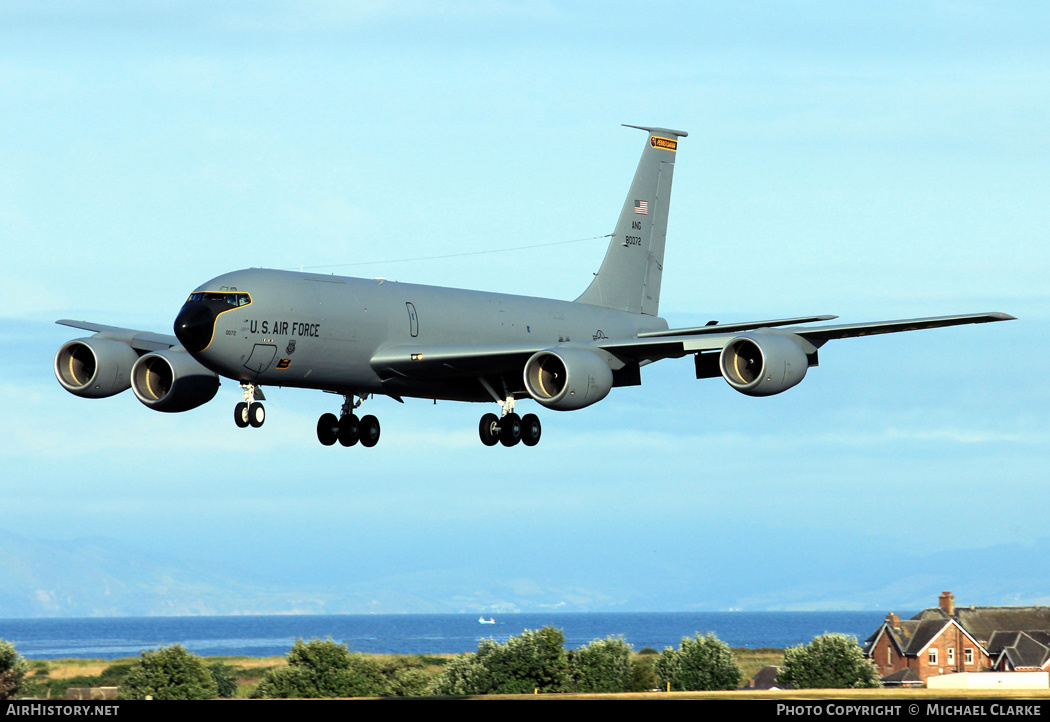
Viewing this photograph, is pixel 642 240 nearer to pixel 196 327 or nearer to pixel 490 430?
pixel 490 430

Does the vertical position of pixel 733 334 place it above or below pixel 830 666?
above

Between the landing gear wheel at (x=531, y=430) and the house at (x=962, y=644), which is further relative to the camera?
the house at (x=962, y=644)

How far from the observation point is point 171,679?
107 meters

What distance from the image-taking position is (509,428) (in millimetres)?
48656

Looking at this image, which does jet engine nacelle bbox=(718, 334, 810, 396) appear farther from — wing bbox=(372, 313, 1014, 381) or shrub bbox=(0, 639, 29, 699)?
shrub bbox=(0, 639, 29, 699)

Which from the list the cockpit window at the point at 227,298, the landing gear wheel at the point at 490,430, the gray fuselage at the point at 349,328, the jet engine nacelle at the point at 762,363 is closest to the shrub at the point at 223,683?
the landing gear wheel at the point at 490,430

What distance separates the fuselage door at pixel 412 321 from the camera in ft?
151

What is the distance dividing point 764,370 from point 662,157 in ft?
66.2

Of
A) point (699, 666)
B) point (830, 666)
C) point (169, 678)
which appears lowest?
point (169, 678)

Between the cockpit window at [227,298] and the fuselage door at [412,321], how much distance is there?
6.31 meters

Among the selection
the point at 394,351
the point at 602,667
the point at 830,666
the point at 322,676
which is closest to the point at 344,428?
the point at 394,351

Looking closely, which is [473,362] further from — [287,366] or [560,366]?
[287,366]

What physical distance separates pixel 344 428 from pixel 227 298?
29.8ft

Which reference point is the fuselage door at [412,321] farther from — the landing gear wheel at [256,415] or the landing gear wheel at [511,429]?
the landing gear wheel at [256,415]
